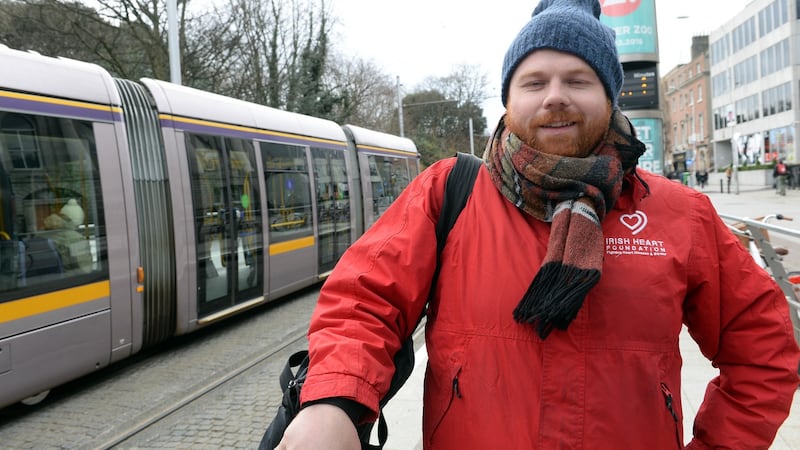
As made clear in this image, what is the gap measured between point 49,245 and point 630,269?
503 centimetres

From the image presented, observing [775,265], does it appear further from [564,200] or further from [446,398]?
[446,398]

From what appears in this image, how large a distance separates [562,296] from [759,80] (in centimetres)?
5616

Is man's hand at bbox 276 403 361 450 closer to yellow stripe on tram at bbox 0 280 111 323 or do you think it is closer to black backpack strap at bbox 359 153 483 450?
black backpack strap at bbox 359 153 483 450

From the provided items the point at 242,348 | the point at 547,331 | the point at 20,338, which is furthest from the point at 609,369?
the point at 242,348

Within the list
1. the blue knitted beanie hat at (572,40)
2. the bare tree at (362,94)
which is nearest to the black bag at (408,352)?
the blue knitted beanie hat at (572,40)

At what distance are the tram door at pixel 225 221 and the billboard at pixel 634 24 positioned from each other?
20.0 ft

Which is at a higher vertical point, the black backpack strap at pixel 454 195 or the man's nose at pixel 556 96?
the man's nose at pixel 556 96

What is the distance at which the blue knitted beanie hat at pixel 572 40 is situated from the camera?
1498 mm

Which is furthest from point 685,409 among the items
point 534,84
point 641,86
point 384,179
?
point 384,179

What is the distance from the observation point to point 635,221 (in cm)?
150

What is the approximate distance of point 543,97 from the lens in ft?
4.89

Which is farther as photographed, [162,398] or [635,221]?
[162,398]

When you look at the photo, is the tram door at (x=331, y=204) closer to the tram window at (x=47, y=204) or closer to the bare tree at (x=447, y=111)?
the tram window at (x=47, y=204)

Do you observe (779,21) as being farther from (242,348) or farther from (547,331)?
(547,331)
